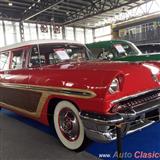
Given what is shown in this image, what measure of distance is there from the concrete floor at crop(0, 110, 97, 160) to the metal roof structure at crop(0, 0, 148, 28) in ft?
38.8

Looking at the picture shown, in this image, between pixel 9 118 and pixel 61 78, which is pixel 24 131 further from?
pixel 61 78

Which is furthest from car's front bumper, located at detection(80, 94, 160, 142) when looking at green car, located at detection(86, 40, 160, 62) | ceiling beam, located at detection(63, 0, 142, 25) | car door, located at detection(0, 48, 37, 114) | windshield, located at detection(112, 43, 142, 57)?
ceiling beam, located at detection(63, 0, 142, 25)

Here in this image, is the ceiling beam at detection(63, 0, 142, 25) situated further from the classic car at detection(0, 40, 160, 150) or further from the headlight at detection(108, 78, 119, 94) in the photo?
the headlight at detection(108, 78, 119, 94)

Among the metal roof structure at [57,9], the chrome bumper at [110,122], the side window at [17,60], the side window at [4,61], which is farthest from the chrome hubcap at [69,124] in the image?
the metal roof structure at [57,9]

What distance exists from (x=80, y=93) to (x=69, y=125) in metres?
0.58

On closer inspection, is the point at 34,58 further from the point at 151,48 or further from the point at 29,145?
the point at 151,48

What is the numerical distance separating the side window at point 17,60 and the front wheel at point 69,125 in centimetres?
126

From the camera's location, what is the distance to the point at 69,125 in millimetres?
2988

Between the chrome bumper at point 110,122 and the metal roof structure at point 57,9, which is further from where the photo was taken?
the metal roof structure at point 57,9

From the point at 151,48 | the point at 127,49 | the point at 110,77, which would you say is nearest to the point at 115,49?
the point at 127,49

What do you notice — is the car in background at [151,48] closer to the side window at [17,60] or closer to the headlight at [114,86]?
the side window at [17,60]

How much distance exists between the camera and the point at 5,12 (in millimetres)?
17094

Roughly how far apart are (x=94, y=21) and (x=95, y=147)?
22.2 m

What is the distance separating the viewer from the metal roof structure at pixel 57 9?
15409 millimetres
